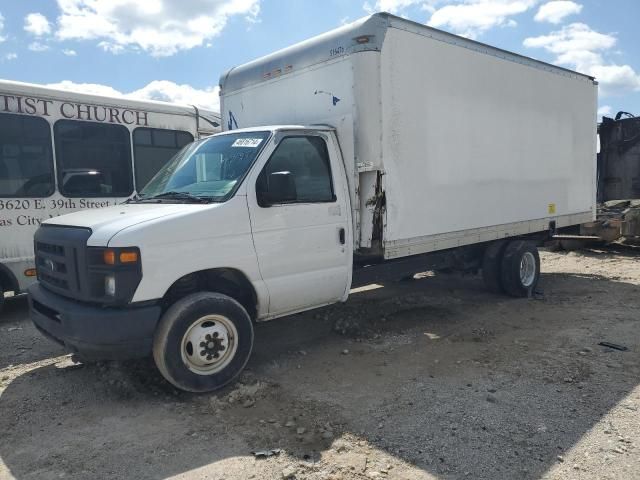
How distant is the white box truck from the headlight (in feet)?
0.04

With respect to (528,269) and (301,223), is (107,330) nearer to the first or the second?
(301,223)

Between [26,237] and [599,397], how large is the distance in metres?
6.81

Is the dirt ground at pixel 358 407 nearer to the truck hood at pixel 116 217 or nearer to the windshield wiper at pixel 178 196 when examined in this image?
the truck hood at pixel 116 217

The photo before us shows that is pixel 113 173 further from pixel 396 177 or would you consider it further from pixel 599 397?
pixel 599 397

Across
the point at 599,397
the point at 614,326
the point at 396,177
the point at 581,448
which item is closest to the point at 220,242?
the point at 396,177

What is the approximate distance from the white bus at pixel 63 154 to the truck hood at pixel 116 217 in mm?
2561

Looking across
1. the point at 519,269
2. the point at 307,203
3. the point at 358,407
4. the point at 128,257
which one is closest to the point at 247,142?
the point at 307,203

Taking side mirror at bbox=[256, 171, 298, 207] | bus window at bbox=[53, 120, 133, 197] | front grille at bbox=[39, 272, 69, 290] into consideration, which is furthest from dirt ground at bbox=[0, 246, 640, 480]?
bus window at bbox=[53, 120, 133, 197]

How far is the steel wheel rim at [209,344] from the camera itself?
4.21 meters

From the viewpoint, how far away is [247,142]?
15.9ft

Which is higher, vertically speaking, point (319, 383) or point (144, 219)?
point (144, 219)

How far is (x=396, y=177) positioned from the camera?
210 inches

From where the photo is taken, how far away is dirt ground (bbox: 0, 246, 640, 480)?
3.27 m

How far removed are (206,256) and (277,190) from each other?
0.86 meters
